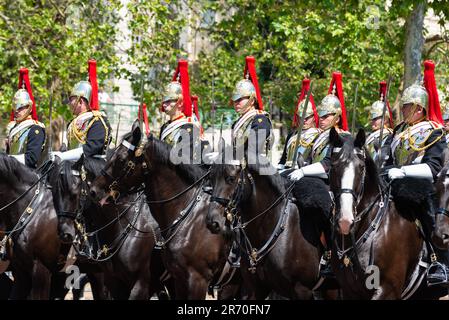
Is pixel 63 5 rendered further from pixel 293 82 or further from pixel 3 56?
pixel 293 82

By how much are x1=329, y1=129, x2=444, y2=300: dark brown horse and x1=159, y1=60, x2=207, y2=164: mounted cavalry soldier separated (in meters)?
2.12

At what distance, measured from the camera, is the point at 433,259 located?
9.62 metres

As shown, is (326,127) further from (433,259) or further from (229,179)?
(433,259)

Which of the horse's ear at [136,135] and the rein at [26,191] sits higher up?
the horse's ear at [136,135]

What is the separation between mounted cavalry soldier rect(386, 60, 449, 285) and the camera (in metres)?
9.56

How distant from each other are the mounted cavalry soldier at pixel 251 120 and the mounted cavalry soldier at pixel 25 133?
2741 millimetres

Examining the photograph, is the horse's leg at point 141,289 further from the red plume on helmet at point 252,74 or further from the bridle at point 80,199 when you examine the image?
the red plume on helmet at point 252,74

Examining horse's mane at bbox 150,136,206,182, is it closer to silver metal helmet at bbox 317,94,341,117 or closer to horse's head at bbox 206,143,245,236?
horse's head at bbox 206,143,245,236

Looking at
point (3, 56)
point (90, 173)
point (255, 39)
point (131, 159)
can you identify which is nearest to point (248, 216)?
point (131, 159)

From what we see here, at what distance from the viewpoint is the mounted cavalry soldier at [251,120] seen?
1027 cm

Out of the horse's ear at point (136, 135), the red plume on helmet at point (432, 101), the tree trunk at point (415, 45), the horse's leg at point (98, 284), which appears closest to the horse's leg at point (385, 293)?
the red plume on helmet at point (432, 101)

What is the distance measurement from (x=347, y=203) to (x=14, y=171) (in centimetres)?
440
